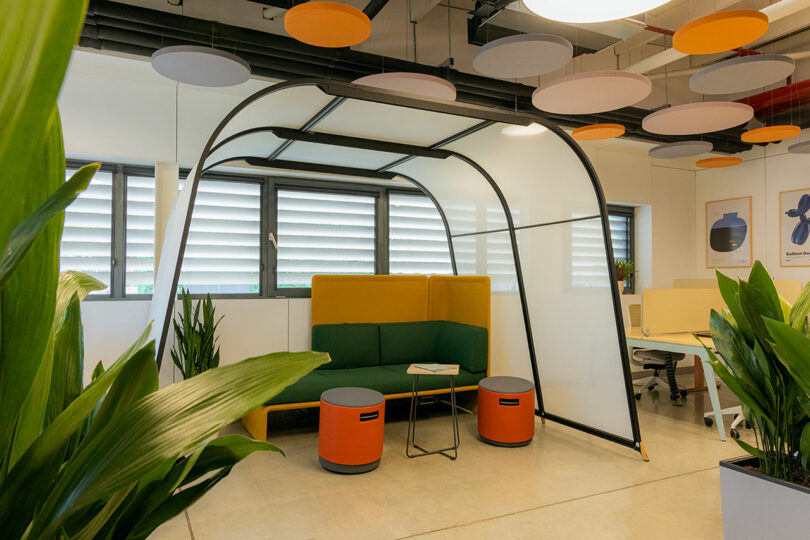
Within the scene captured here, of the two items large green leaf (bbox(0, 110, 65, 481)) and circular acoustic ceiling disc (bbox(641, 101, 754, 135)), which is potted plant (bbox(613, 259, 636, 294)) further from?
large green leaf (bbox(0, 110, 65, 481))

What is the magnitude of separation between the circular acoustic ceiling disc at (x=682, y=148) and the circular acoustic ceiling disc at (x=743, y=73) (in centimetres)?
130

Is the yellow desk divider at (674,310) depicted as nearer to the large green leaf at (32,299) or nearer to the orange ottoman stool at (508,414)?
the orange ottoman stool at (508,414)

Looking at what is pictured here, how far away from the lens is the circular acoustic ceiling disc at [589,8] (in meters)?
2.64

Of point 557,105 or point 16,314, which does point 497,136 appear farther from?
point 16,314

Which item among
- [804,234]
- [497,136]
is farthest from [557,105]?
[804,234]

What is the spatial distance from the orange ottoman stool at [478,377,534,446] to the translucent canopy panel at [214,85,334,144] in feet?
9.00

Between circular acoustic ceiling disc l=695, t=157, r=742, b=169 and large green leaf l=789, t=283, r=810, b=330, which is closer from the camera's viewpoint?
large green leaf l=789, t=283, r=810, b=330

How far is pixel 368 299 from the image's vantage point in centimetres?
578

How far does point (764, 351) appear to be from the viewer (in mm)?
2045

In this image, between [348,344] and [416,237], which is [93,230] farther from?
[416,237]

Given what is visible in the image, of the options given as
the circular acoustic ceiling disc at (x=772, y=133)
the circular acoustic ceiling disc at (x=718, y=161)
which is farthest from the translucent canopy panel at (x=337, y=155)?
the circular acoustic ceiling disc at (x=718, y=161)

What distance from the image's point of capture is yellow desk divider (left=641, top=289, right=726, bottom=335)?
223 inches

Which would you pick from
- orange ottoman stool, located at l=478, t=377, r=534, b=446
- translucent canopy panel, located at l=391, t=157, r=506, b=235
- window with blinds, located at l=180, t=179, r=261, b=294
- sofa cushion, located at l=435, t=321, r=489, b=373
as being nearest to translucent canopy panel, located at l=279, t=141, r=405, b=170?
translucent canopy panel, located at l=391, t=157, r=506, b=235

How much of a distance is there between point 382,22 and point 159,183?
2.68m
